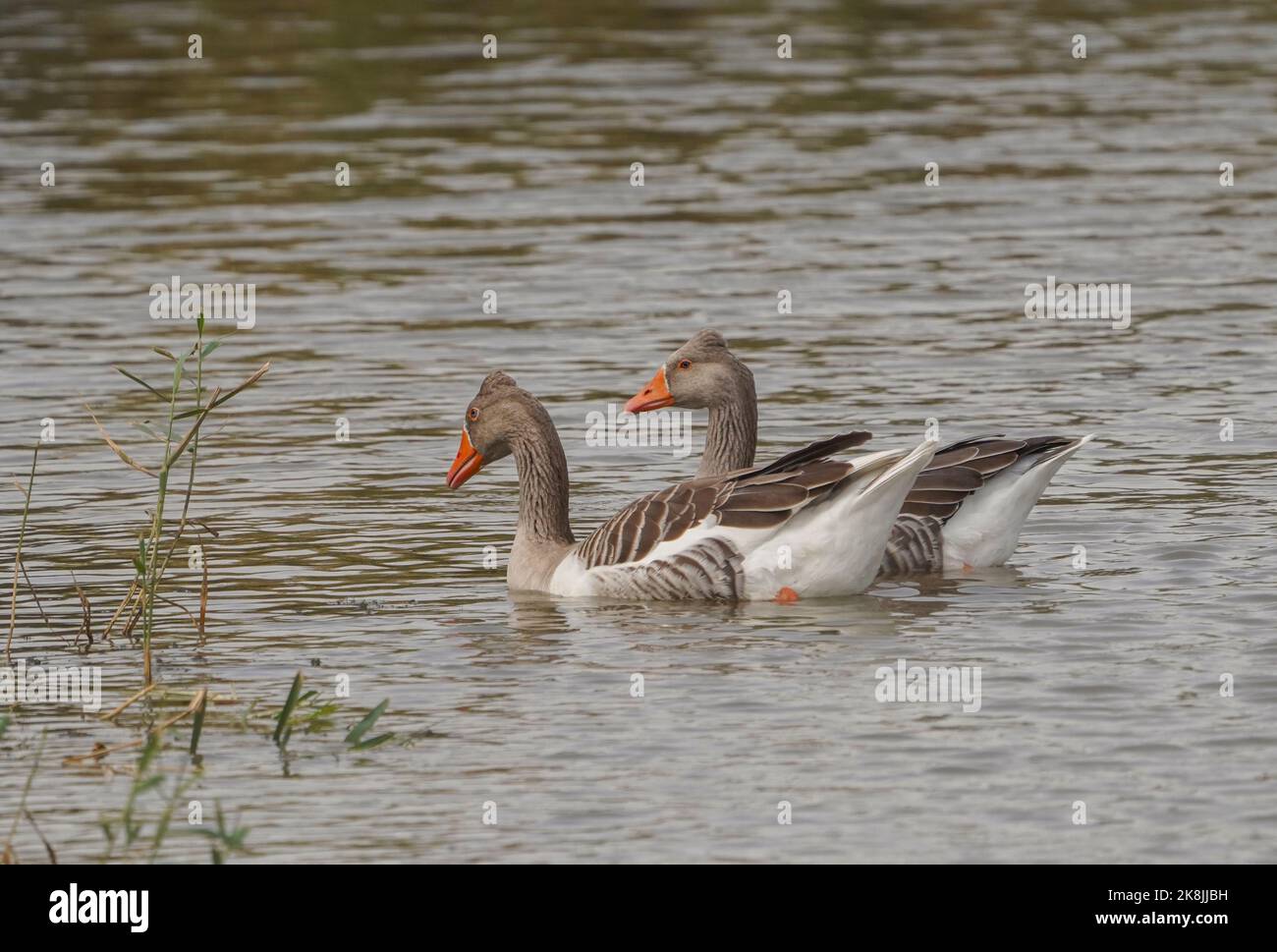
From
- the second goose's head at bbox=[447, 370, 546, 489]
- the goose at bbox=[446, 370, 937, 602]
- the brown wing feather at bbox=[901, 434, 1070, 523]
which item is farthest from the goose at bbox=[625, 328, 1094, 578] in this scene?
the second goose's head at bbox=[447, 370, 546, 489]

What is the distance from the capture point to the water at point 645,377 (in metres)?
Result: 10.7

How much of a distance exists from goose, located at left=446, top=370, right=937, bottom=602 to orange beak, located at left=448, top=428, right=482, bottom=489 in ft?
2.69

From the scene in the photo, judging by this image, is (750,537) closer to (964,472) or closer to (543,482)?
(964,472)

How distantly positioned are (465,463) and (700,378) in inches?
64.9

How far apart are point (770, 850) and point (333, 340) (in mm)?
13732

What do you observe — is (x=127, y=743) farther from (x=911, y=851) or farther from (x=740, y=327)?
(x=740, y=327)

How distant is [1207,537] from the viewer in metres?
15.1

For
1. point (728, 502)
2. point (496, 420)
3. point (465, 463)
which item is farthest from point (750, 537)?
point (465, 463)

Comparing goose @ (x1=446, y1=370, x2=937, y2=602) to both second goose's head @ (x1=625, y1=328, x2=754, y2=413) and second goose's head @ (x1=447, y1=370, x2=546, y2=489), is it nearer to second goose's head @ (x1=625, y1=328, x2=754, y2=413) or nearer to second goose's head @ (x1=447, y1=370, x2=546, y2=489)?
second goose's head @ (x1=447, y1=370, x2=546, y2=489)

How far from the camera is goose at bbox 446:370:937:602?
13594 millimetres

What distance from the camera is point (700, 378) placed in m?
15.5

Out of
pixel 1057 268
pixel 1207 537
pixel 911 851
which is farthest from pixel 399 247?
pixel 911 851

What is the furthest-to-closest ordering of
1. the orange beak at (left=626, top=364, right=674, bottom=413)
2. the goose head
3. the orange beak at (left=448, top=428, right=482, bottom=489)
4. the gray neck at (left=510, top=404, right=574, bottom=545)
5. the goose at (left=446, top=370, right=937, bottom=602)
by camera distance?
1. the orange beak at (left=626, top=364, right=674, bottom=413)
2. the orange beak at (left=448, top=428, right=482, bottom=489)
3. the goose head
4. the gray neck at (left=510, top=404, right=574, bottom=545)
5. the goose at (left=446, top=370, right=937, bottom=602)

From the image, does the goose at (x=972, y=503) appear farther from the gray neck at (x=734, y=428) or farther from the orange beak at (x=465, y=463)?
the orange beak at (x=465, y=463)
